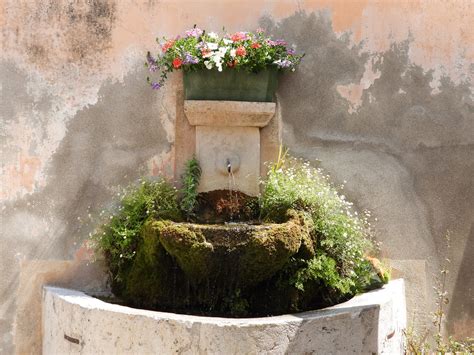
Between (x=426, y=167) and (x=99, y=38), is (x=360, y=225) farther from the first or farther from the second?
(x=99, y=38)

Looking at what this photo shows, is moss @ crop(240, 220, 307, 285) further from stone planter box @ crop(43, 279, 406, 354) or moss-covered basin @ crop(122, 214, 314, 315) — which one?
stone planter box @ crop(43, 279, 406, 354)

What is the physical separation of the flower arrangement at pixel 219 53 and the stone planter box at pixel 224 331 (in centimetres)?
192

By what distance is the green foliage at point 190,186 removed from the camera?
227 inches

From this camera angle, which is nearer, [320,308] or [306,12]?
[320,308]

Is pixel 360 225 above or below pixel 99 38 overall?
below

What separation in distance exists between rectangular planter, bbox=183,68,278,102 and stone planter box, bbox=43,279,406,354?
178 cm

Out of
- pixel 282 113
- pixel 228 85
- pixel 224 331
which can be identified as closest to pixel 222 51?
pixel 228 85

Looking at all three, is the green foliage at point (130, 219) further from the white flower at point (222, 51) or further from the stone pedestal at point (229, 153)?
the white flower at point (222, 51)

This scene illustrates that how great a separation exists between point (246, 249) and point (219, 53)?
1.59 m

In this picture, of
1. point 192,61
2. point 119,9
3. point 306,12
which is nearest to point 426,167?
point 306,12

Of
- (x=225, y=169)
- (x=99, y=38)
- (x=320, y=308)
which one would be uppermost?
(x=99, y=38)

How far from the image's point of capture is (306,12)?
19.9ft

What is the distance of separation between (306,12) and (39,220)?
2.79 m

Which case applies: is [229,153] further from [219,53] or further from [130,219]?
[130,219]
